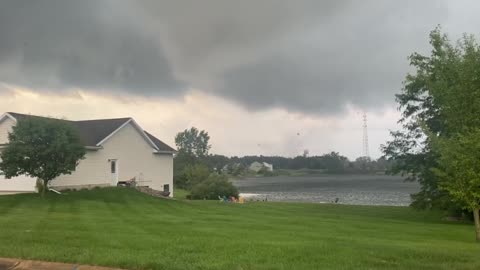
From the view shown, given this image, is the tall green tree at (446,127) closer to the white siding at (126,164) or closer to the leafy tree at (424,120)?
the leafy tree at (424,120)

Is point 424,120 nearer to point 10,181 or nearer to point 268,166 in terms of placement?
point 10,181

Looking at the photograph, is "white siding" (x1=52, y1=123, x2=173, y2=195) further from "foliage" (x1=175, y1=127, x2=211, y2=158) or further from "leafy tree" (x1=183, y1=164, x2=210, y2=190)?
"foliage" (x1=175, y1=127, x2=211, y2=158)

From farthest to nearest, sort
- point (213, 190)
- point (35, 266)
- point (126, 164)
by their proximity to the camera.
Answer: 1. point (213, 190)
2. point (126, 164)
3. point (35, 266)

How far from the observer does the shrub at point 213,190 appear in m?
53.8

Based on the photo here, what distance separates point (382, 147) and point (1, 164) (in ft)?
76.9

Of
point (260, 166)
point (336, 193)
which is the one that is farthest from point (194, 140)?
point (336, 193)

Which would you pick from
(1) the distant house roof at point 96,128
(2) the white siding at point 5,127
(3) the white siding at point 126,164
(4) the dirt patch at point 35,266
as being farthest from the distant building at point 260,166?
(4) the dirt patch at point 35,266

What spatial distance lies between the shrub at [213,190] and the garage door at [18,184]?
845 inches

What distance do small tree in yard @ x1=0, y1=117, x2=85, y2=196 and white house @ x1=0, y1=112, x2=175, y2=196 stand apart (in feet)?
14.8

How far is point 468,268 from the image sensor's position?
29.8 ft

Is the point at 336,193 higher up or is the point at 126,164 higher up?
the point at 126,164

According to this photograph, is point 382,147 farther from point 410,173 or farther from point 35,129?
point 35,129

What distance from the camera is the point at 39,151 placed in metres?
28.0

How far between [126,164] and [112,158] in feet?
6.56
